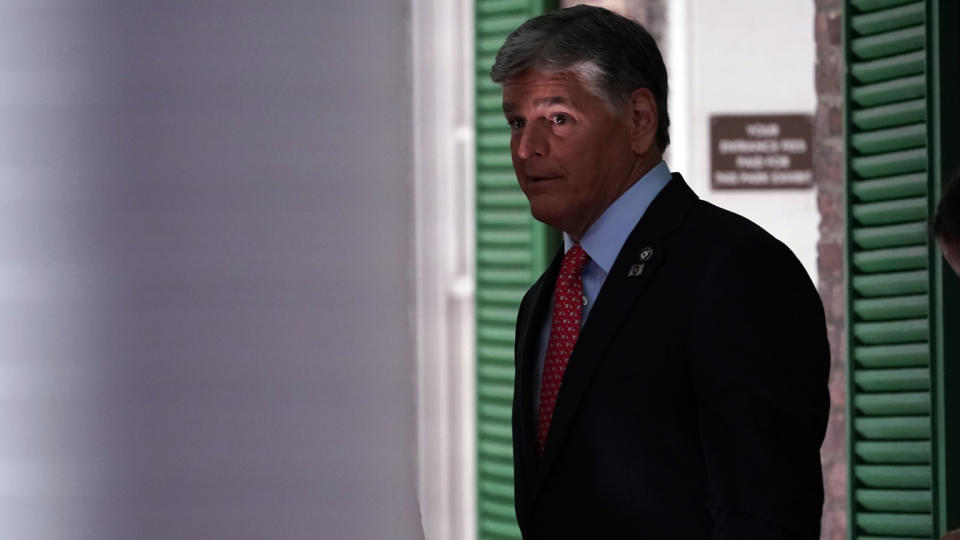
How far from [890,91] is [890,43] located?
0.30 feet

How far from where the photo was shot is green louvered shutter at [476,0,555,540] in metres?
3.98

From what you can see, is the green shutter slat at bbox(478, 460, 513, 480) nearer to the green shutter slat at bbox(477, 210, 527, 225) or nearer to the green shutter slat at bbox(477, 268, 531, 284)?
the green shutter slat at bbox(477, 268, 531, 284)

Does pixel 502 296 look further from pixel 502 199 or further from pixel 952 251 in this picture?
pixel 952 251

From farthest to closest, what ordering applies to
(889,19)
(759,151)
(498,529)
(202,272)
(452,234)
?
1. (759,151)
2. (452,234)
3. (498,529)
4. (889,19)
5. (202,272)

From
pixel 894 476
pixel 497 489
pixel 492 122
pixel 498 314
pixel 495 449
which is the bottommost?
pixel 497 489

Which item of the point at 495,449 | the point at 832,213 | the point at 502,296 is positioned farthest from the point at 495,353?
the point at 832,213

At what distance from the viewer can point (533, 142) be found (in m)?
1.38

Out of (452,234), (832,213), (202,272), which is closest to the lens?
(202,272)

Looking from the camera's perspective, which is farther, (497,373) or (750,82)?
(750,82)

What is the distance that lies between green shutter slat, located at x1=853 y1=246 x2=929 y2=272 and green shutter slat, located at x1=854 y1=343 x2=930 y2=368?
15 centimetres

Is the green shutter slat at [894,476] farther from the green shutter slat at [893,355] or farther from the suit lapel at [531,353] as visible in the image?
the suit lapel at [531,353]

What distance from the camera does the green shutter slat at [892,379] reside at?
9.04ft

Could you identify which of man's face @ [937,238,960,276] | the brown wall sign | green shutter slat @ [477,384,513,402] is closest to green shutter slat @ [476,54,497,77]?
green shutter slat @ [477,384,513,402]

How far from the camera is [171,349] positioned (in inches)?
20.1
